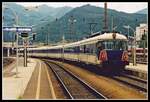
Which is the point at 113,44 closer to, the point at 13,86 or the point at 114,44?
the point at 114,44

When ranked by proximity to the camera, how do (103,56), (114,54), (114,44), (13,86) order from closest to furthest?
(13,86)
(103,56)
(114,54)
(114,44)

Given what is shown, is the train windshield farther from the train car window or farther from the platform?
the platform

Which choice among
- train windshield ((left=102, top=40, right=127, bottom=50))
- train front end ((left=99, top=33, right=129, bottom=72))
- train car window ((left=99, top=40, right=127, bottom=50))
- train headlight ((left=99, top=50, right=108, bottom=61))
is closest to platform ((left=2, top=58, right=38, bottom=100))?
train headlight ((left=99, top=50, right=108, bottom=61))

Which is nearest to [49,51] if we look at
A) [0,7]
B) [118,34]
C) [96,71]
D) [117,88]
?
[96,71]

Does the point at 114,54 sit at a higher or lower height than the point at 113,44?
lower

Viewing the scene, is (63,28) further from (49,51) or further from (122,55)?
(122,55)

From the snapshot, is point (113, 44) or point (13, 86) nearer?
point (13, 86)

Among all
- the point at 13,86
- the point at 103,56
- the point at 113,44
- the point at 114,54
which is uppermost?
the point at 113,44

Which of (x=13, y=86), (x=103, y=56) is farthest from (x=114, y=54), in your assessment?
(x=13, y=86)

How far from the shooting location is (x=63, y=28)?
149 m

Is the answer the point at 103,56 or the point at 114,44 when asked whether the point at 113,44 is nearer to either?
the point at 114,44

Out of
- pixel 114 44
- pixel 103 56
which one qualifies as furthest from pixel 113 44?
pixel 103 56

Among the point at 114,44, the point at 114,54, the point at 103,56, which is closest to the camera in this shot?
the point at 103,56

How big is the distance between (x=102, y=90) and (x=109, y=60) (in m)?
9.97
